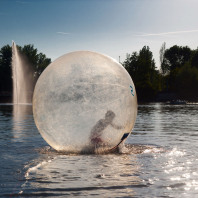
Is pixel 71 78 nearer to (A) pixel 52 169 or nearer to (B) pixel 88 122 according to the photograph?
(B) pixel 88 122

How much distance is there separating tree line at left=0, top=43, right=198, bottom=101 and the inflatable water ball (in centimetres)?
8933

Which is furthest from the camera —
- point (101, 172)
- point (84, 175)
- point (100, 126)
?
point (100, 126)

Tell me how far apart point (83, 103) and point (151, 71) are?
4089 inches

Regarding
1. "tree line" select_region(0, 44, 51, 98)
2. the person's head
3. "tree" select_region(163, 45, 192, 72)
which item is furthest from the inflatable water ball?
"tree" select_region(163, 45, 192, 72)

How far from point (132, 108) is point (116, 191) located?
3.84 meters

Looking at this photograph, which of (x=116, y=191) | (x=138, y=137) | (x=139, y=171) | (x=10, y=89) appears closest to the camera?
(x=116, y=191)

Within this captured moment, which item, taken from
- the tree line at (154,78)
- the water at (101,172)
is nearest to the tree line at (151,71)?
the tree line at (154,78)

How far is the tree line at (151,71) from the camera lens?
326 ft

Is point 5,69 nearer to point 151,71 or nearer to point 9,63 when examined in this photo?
point 9,63

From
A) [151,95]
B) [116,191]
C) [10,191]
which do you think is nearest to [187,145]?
[116,191]

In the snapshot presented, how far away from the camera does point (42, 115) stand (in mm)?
9477

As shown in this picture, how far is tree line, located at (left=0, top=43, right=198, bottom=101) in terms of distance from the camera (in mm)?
99250

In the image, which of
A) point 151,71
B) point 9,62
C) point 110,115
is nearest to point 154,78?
point 151,71

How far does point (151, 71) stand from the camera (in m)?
111
